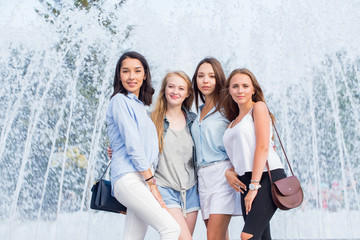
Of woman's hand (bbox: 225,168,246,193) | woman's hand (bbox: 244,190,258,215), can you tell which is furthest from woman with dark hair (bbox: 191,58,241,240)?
woman's hand (bbox: 244,190,258,215)

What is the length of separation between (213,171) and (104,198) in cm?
82

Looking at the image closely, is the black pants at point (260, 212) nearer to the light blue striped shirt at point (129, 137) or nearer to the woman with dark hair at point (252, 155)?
the woman with dark hair at point (252, 155)

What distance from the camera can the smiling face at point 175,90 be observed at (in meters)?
3.29

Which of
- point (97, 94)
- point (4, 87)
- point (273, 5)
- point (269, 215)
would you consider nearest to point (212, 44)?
point (273, 5)

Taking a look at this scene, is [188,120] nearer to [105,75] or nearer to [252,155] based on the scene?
[252,155]

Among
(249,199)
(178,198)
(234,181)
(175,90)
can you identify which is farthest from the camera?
(175,90)

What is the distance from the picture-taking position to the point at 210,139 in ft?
10.4

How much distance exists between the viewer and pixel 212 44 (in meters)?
9.34

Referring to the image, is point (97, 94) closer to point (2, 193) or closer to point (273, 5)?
point (2, 193)

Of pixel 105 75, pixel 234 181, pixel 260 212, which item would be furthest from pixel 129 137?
pixel 105 75

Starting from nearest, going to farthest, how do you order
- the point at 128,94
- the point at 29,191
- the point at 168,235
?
the point at 168,235 → the point at 128,94 → the point at 29,191

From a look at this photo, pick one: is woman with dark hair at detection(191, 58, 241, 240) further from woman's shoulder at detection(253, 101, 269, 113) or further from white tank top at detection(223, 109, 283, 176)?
woman's shoulder at detection(253, 101, 269, 113)

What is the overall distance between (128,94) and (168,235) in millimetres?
995

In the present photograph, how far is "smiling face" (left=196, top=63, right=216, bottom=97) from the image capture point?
3369 millimetres
